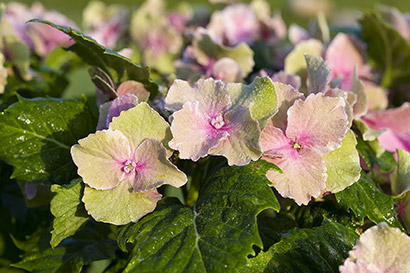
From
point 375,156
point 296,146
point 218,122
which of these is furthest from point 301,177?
point 375,156

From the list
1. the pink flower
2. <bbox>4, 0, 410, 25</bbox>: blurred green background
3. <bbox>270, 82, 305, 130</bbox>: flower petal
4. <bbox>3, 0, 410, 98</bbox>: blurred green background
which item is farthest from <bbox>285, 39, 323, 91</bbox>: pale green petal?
<bbox>4, 0, 410, 25</bbox>: blurred green background

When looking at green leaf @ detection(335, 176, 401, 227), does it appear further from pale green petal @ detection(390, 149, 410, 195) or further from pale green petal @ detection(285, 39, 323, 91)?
pale green petal @ detection(285, 39, 323, 91)

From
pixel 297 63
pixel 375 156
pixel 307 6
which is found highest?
pixel 297 63

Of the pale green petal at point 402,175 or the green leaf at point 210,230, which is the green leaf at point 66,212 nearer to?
the green leaf at point 210,230

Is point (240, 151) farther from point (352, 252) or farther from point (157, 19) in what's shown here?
point (157, 19)

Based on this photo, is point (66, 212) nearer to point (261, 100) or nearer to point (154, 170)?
point (154, 170)

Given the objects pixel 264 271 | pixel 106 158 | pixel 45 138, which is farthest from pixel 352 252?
pixel 45 138
